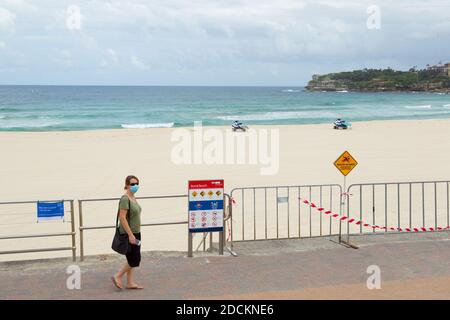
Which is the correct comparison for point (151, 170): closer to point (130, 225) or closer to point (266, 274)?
point (266, 274)

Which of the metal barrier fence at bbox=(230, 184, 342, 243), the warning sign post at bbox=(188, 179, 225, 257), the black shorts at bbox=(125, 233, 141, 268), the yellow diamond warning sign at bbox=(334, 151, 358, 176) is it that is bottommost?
the metal barrier fence at bbox=(230, 184, 342, 243)

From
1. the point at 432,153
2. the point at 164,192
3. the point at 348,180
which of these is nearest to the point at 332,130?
the point at 432,153

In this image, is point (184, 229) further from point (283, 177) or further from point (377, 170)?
point (377, 170)

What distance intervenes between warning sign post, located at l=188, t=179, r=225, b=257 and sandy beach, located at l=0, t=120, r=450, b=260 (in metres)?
2.40

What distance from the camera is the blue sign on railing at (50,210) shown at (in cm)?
873

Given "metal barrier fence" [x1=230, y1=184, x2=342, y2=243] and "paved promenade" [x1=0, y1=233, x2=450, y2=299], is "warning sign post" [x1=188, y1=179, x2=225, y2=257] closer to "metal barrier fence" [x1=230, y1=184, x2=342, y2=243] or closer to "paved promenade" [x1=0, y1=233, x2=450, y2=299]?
"paved promenade" [x1=0, y1=233, x2=450, y2=299]

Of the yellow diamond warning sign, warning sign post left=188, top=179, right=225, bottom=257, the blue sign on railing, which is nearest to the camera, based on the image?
the blue sign on railing

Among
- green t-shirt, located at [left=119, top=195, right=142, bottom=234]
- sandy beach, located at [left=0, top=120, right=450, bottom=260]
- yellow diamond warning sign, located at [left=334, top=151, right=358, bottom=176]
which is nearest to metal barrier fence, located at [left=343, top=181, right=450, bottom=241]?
yellow diamond warning sign, located at [left=334, top=151, right=358, bottom=176]

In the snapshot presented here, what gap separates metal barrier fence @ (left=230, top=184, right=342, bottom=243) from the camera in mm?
11849

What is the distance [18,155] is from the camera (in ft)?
93.7

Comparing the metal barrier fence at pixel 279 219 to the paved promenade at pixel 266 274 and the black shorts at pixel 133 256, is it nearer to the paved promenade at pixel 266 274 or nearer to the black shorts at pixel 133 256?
the paved promenade at pixel 266 274

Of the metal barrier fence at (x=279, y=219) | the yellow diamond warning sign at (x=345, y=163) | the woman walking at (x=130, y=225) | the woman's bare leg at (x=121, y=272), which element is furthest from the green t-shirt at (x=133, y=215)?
the yellow diamond warning sign at (x=345, y=163)
